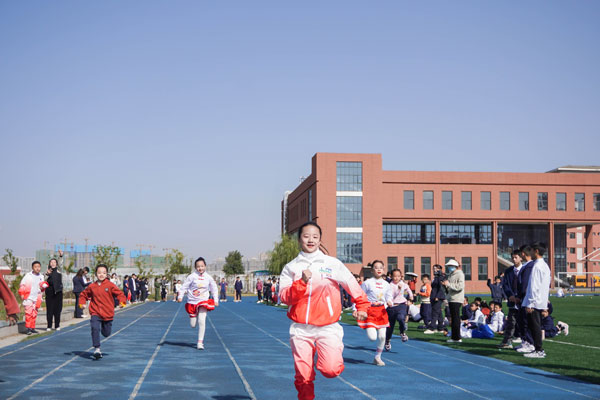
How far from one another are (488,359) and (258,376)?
4993 mm

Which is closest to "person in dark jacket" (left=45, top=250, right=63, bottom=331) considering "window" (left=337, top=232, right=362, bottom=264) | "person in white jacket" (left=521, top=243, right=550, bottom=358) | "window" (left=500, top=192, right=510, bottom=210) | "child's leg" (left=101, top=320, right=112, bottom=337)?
"child's leg" (left=101, top=320, right=112, bottom=337)

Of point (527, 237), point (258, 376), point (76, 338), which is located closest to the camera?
point (258, 376)

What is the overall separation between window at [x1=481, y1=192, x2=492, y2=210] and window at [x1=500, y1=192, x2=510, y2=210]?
1387 mm

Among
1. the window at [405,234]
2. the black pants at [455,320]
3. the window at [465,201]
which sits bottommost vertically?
the black pants at [455,320]

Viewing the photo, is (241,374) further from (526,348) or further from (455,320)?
(455,320)

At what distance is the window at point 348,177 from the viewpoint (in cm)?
7538

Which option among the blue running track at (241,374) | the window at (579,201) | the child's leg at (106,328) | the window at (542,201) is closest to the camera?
the blue running track at (241,374)

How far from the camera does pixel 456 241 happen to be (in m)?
78.4

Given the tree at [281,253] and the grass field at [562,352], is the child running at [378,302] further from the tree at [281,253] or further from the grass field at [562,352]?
the tree at [281,253]

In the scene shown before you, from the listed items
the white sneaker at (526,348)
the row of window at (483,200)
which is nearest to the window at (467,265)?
the row of window at (483,200)

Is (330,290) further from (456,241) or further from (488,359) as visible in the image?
(456,241)

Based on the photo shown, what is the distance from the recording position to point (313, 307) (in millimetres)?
6379

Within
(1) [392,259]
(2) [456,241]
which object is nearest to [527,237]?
(2) [456,241]

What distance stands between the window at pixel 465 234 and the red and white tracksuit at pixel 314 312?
74111 millimetres
